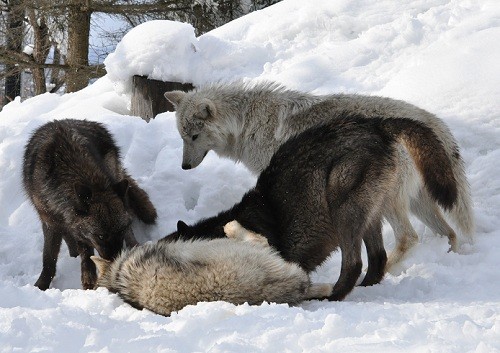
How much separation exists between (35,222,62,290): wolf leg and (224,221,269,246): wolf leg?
2.17 meters

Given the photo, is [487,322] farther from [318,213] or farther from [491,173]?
[491,173]

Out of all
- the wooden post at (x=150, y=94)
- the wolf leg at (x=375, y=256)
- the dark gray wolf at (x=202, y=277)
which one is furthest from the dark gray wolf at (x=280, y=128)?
the wooden post at (x=150, y=94)

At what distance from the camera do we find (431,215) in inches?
253

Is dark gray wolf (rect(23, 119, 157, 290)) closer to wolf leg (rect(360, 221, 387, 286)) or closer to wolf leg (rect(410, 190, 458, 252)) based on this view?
wolf leg (rect(360, 221, 387, 286))

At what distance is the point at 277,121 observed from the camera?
284 inches

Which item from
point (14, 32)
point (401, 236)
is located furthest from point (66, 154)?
point (14, 32)

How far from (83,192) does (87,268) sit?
852 mm

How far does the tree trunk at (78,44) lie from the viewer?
58.1 feet

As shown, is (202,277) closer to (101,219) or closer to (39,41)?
(101,219)

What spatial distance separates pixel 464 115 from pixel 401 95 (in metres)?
0.87

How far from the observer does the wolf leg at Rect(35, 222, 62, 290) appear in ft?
22.0

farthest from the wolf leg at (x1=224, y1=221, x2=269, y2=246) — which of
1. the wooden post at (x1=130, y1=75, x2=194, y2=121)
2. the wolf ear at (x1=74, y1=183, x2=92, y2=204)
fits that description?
the wooden post at (x1=130, y1=75, x2=194, y2=121)

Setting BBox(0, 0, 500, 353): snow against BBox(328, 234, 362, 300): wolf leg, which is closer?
BBox(0, 0, 500, 353): snow

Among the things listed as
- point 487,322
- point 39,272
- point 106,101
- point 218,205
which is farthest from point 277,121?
point 106,101
